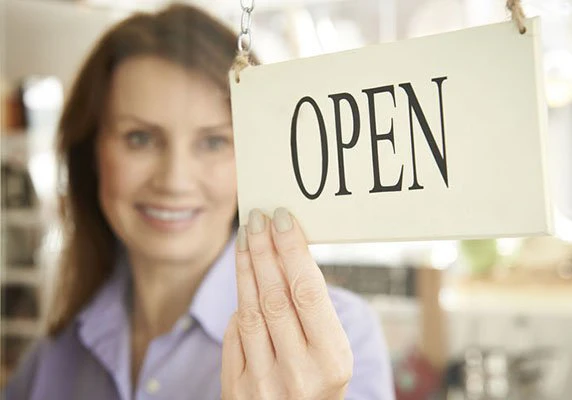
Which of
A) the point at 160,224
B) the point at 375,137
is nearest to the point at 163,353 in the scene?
the point at 160,224

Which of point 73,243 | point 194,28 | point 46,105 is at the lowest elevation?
point 73,243

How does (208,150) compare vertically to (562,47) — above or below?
below

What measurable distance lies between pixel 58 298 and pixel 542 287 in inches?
73.1

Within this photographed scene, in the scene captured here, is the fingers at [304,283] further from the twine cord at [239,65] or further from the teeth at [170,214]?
the teeth at [170,214]

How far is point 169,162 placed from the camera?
0.76m

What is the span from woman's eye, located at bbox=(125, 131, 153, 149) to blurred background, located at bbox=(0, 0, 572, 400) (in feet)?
2.89

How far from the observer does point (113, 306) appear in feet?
3.06

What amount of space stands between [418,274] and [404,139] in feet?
6.57

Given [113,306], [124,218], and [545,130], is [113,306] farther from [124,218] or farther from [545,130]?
[545,130]

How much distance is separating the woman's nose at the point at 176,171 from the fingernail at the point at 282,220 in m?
0.30

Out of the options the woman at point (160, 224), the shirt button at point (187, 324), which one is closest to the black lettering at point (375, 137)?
the woman at point (160, 224)

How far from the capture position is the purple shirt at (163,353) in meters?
0.74

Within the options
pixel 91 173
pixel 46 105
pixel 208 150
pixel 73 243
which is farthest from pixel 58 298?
pixel 46 105

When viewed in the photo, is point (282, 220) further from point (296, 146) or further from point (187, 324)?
point (187, 324)
